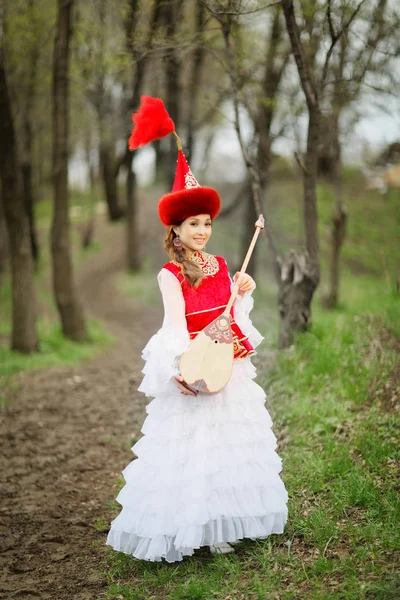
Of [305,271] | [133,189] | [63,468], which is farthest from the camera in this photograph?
[133,189]

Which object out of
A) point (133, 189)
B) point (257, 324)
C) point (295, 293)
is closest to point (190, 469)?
point (295, 293)

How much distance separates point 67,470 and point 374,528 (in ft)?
8.84

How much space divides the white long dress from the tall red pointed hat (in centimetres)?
37

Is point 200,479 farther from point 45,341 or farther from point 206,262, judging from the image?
point 45,341

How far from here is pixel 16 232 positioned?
7.85m

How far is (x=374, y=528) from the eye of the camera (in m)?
3.17

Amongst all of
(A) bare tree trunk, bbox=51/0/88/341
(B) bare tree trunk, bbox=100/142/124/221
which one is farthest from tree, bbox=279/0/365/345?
(B) bare tree trunk, bbox=100/142/124/221

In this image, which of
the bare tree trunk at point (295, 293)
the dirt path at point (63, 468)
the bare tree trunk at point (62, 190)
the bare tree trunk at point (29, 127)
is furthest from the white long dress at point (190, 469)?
the bare tree trunk at point (29, 127)

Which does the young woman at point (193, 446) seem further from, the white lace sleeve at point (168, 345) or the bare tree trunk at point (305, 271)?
the bare tree trunk at point (305, 271)

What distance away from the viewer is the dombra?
303 cm

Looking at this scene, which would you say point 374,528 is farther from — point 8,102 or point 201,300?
point 8,102

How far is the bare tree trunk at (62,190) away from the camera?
26.6ft

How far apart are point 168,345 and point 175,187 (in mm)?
955

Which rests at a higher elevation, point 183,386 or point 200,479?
point 183,386
